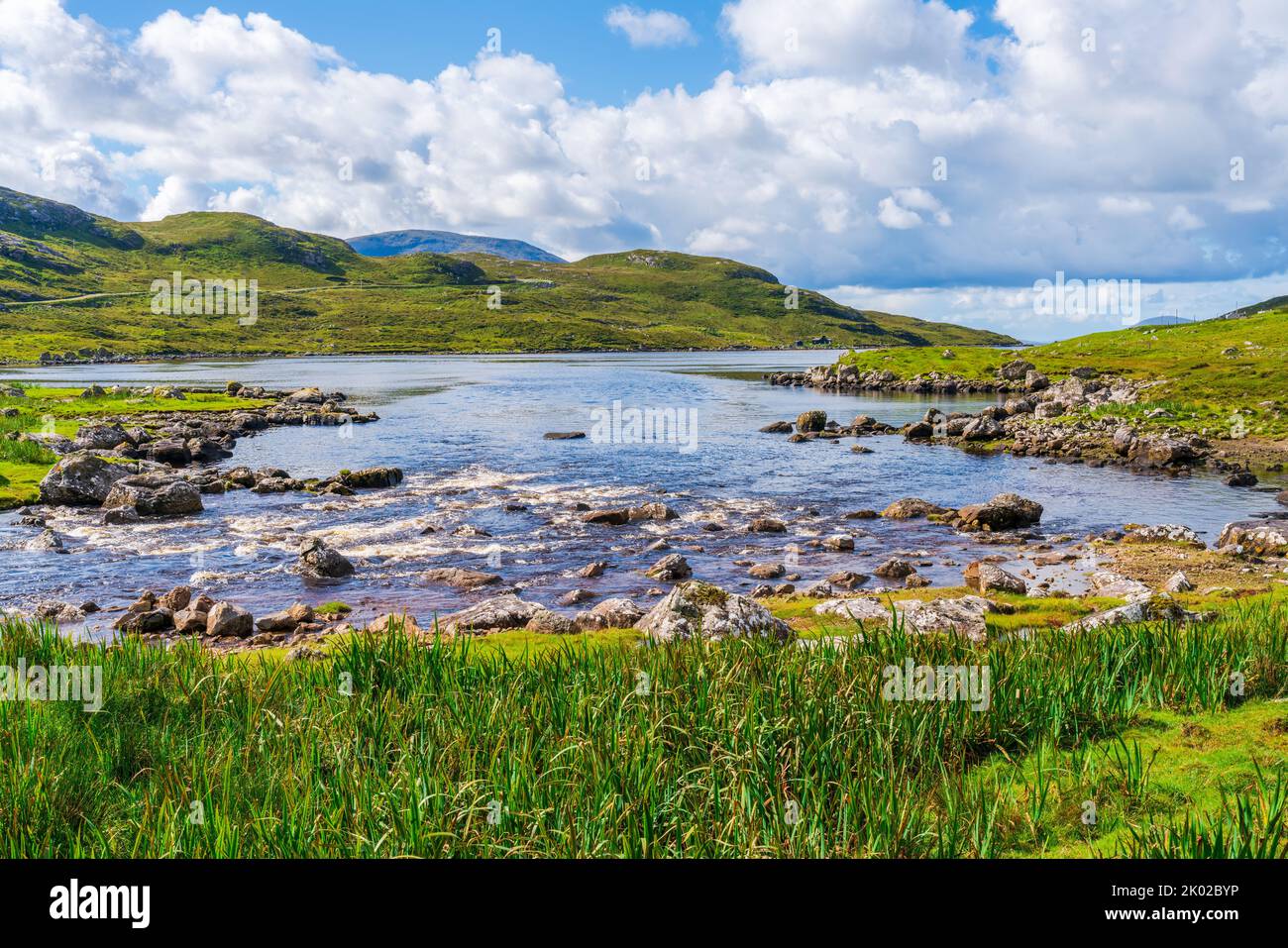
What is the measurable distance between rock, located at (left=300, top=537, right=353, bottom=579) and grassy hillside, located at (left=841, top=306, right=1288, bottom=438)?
65385 millimetres

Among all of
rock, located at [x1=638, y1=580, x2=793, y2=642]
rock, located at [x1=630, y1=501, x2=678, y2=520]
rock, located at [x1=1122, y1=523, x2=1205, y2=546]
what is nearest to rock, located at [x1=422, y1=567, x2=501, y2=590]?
rock, located at [x1=638, y1=580, x2=793, y2=642]

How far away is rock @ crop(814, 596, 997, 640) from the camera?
20.6 metres

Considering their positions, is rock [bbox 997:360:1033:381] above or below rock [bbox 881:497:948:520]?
above

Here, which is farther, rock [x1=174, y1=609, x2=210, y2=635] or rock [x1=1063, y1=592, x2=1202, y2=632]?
rock [x1=174, y1=609, x2=210, y2=635]

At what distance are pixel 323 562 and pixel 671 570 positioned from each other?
1320 centimetres

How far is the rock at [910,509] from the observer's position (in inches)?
1677

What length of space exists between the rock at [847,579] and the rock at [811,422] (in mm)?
48333

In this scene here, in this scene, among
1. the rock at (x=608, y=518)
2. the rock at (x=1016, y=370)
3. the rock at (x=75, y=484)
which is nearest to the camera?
the rock at (x=608, y=518)

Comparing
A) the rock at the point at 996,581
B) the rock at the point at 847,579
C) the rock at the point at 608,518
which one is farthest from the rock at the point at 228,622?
the rock at the point at 996,581

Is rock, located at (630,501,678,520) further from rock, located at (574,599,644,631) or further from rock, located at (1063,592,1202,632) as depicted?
rock, located at (1063,592,1202,632)

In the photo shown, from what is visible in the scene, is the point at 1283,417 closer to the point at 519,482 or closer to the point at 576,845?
the point at 519,482

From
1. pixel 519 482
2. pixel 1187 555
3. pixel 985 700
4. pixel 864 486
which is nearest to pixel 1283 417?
pixel 864 486

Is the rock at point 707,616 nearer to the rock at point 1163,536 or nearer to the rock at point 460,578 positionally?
the rock at point 460,578
